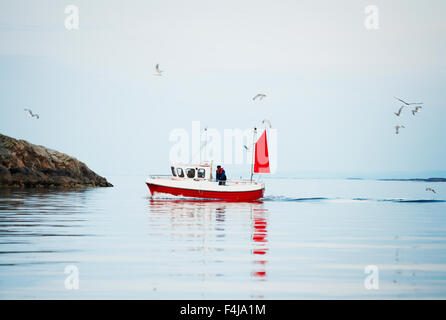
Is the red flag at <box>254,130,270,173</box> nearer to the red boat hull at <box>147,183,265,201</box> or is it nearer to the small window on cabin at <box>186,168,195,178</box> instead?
the red boat hull at <box>147,183,265,201</box>

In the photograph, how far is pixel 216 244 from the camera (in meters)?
19.5

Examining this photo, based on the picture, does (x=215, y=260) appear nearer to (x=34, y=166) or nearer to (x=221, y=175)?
(x=221, y=175)

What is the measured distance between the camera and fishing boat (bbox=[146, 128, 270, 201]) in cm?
4662

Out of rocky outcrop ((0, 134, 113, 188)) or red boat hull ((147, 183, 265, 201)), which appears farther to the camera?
rocky outcrop ((0, 134, 113, 188))

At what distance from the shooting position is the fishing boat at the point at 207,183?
46625mm

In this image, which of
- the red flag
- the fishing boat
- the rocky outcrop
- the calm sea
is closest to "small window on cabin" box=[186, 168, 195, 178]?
the fishing boat

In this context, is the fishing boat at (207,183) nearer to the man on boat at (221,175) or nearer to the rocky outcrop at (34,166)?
the man on boat at (221,175)

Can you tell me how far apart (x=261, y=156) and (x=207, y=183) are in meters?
5.48

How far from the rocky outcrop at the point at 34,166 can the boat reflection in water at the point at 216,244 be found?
4456 centimetres

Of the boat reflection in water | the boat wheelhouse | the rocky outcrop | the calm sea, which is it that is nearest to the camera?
the calm sea

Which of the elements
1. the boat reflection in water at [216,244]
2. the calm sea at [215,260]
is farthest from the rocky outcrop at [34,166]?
the calm sea at [215,260]

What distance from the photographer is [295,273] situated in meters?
14.2
